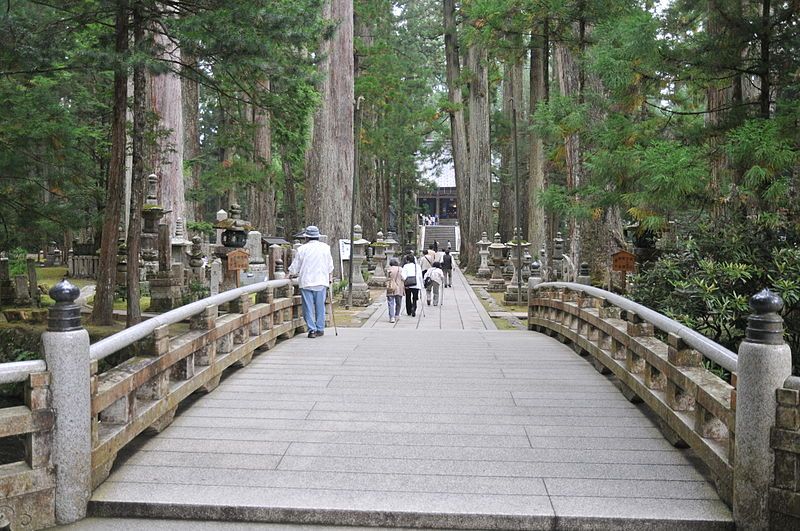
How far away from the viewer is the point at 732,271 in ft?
19.5

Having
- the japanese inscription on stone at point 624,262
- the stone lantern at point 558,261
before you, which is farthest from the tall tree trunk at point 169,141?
the stone lantern at point 558,261

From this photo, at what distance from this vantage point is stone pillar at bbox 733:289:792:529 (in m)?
3.42

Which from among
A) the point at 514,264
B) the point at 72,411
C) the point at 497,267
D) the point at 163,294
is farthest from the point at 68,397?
the point at 497,267

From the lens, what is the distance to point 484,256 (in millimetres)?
28719

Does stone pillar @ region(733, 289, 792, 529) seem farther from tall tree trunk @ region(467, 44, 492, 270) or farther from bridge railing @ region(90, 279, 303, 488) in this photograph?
tall tree trunk @ region(467, 44, 492, 270)

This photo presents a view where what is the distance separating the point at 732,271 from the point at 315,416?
12.0ft

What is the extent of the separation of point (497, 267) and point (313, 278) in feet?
50.0

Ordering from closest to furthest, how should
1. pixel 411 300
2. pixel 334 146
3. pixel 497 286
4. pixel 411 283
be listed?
pixel 411 283 < pixel 411 300 < pixel 334 146 < pixel 497 286

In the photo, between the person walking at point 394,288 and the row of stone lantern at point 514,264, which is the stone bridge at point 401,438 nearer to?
the row of stone lantern at point 514,264

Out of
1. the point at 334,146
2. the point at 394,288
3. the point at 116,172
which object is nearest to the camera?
the point at 116,172

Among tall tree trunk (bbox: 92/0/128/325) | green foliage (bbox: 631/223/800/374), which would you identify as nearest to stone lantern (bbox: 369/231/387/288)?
tall tree trunk (bbox: 92/0/128/325)

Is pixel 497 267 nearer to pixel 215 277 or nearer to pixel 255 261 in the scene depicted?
pixel 255 261

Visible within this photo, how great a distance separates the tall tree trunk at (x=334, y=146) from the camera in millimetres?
19344

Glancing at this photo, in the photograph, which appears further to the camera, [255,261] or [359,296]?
[255,261]
